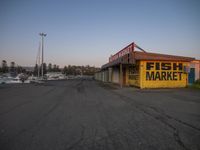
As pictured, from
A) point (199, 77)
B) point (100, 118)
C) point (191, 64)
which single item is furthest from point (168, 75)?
point (100, 118)

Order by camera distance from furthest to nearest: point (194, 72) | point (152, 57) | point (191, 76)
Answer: point (194, 72)
point (191, 76)
point (152, 57)

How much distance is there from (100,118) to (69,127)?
1.41 metres

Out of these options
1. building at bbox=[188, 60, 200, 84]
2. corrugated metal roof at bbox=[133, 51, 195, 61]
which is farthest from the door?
corrugated metal roof at bbox=[133, 51, 195, 61]

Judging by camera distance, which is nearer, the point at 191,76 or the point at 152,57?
the point at 152,57

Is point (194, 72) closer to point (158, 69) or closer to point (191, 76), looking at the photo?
point (191, 76)

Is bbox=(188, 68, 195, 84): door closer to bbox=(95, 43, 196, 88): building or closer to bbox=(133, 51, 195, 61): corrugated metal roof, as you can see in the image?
bbox=(95, 43, 196, 88): building

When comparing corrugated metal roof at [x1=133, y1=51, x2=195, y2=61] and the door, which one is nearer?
corrugated metal roof at [x1=133, y1=51, x2=195, y2=61]

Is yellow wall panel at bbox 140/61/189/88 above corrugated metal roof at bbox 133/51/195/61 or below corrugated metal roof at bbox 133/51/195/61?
below

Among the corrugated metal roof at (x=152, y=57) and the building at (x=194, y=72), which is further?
the building at (x=194, y=72)

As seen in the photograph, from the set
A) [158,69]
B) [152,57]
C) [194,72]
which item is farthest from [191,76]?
[152,57]

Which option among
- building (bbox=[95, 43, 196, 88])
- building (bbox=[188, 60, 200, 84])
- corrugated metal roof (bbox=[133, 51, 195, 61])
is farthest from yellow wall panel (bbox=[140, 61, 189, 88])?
building (bbox=[188, 60, 200, 84])

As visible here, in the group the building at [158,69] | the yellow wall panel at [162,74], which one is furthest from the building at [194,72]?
the yellow wall panel at [162,74]

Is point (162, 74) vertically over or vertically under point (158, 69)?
under

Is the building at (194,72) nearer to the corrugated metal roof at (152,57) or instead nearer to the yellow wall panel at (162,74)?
the yellow wall panel at (162,74)
